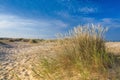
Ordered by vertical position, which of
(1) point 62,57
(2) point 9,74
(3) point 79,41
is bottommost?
(2) point 9,74

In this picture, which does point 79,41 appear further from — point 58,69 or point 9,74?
point 9,74

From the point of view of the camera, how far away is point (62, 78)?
16.1 feet

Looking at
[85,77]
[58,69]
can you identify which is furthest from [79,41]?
[85,77]

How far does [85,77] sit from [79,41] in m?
2.33

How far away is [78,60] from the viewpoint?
17.0ft

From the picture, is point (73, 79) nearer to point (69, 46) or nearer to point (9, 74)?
point (69, 46)

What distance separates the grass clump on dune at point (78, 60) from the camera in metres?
4.81

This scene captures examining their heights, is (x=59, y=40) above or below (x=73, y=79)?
above

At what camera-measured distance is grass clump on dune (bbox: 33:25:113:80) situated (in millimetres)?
4809

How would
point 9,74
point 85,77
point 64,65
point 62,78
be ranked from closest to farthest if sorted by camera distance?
point 85,77, point 62,78, point 64,65, point 9,74

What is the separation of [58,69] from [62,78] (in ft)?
2.28

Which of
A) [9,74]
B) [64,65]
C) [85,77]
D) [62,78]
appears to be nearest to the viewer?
[85,77]

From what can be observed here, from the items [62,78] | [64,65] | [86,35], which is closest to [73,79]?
[62,78]

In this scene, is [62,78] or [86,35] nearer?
[62,78]
